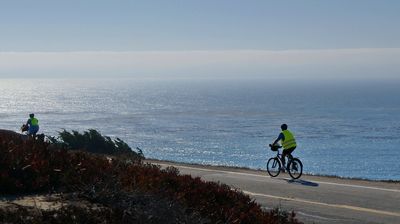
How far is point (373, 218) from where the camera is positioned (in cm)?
1002

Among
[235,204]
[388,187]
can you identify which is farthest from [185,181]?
[388,187]

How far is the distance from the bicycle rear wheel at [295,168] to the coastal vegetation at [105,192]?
1005 centimetres

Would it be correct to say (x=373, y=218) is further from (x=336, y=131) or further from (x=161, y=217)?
(x=336, y=131)

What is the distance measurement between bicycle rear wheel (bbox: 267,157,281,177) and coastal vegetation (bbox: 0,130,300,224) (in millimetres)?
10745

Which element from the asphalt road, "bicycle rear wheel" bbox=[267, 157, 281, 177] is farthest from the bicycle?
the asphalt road

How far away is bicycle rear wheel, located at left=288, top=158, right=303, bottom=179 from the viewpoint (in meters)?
16.6

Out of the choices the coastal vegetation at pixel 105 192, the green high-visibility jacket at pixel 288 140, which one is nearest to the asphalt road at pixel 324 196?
the green high-visibility jacket at pixel 288 140

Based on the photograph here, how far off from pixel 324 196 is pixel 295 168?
14.6 ft

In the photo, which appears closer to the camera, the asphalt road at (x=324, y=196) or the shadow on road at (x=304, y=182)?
the asphalt road at (x=324, y=196)

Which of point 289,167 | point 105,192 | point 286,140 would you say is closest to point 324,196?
point 289,167

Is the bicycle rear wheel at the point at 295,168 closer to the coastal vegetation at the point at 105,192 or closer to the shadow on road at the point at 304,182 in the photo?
the shadow on road at the point at 304,182

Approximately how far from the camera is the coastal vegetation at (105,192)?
4801 millimetres

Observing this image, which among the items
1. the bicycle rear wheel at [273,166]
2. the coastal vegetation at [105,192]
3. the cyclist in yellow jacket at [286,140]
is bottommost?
the bicycle rear wheel at [273,166]

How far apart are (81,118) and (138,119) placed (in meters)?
11.4
